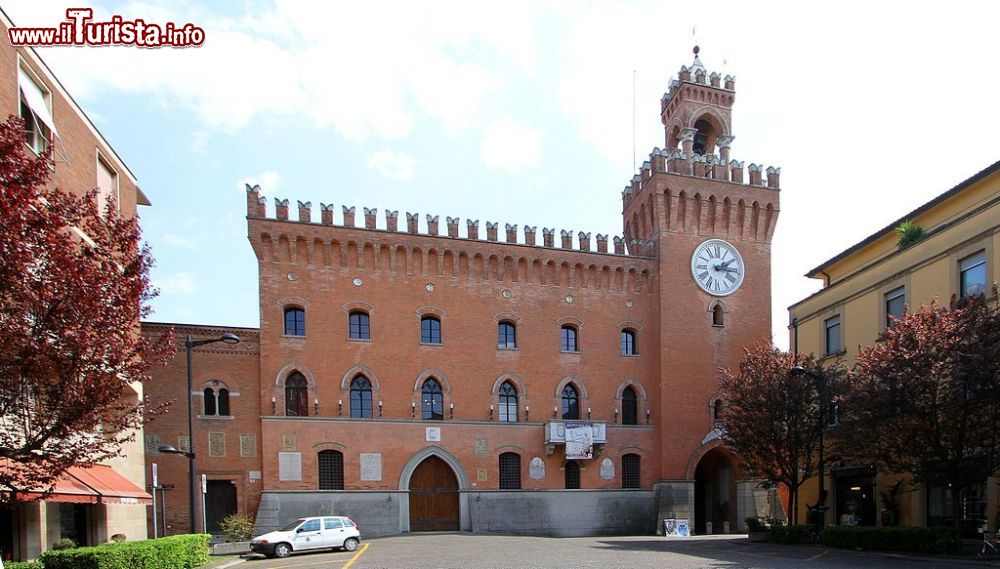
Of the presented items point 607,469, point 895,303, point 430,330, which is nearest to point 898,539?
point 895,303

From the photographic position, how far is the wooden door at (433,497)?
30.2 meters

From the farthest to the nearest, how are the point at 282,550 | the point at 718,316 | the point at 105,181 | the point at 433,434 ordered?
the point at 718,316 → the point at 433,434 → the point at 282,550 → the point at 105,181

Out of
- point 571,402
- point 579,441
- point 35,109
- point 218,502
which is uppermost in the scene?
point 35,109

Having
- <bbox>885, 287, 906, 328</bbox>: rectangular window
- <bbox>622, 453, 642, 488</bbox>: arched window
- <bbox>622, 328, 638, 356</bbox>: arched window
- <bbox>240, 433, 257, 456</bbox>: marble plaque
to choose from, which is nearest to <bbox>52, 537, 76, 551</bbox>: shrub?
<bbox>240, 433, 257, 456</bbox>: marble plaque

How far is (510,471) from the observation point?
104 ft

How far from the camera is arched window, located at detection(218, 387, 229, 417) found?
28.1m

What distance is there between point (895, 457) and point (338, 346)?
21058mm

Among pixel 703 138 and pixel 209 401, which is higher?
pixel 703 138

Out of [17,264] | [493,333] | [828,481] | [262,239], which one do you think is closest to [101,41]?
[17,264]

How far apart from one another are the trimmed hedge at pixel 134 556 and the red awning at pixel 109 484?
134cm

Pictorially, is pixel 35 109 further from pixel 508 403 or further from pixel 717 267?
pixel 717 267

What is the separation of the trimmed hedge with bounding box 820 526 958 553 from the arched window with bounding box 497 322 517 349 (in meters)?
15.6

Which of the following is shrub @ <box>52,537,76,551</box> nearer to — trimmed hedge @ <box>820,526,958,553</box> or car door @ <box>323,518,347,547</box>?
car door @ <box>323,518,347,547</box>

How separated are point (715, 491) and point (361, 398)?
1868cm
